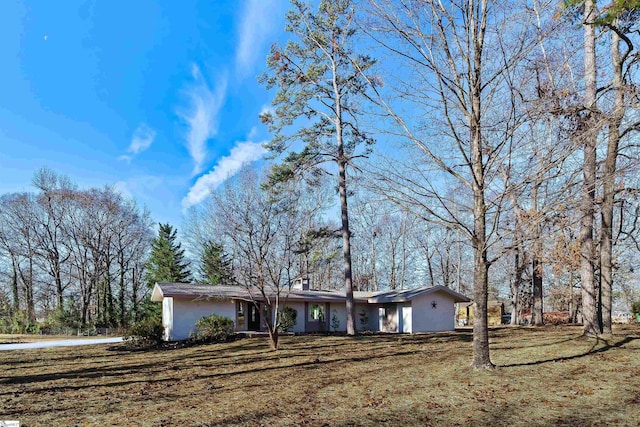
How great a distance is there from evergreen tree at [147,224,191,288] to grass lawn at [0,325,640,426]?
1761 centimetres

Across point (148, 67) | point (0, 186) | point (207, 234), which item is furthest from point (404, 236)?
point (0, 186)

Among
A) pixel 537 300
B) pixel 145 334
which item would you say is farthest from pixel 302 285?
pixel 537 300

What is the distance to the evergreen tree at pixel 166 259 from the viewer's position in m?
28.8

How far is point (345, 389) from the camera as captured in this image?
21.9ft

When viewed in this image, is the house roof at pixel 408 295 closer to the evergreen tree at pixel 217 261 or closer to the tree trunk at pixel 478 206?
the evergreen tree at pixel 217 261

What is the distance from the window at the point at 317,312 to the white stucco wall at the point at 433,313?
4.82m

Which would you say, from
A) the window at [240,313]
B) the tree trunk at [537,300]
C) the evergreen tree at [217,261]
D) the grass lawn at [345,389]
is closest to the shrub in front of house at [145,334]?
the evergreen tree at [217,261]

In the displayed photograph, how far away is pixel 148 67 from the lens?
1487 cm

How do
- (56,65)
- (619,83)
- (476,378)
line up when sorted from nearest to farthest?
(476,378) < (619,83) < (56,65)

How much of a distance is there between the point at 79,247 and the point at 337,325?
20104 millimetres

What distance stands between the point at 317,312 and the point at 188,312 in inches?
271

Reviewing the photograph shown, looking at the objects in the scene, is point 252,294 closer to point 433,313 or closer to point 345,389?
point 433,313

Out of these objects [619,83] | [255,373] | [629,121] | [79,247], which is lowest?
[255,373]

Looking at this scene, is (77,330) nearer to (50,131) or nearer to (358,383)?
(50,131)
